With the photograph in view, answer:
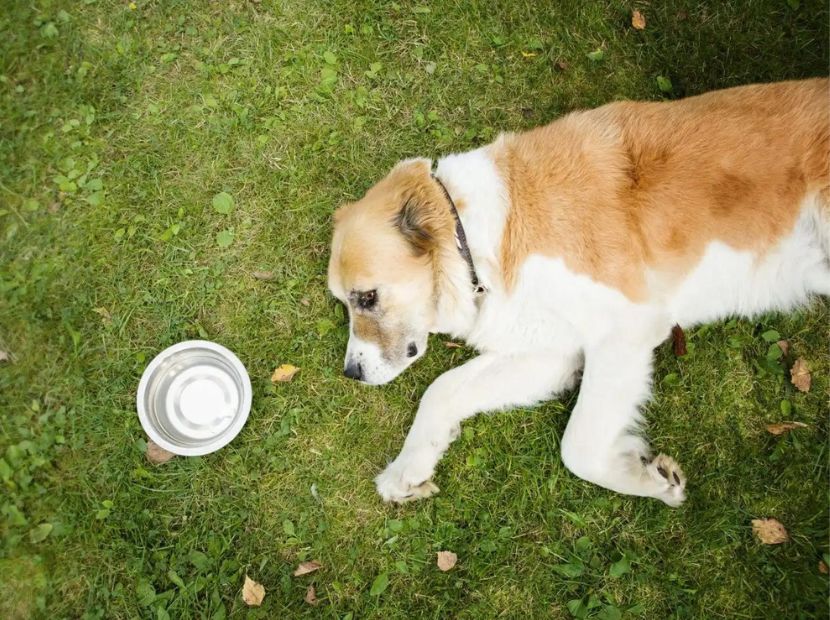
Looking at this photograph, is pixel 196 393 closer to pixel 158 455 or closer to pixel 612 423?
pixel 158 455

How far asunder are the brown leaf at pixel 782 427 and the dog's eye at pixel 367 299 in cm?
251

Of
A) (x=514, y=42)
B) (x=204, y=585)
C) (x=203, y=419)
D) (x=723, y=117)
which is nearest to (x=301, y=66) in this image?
(x=514, y=42)

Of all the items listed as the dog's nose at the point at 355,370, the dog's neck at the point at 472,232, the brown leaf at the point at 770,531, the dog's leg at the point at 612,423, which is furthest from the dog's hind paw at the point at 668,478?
the dog's nose at the point at 355,370

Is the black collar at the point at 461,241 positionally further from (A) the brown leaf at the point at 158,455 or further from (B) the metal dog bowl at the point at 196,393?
(A) the brown leaf at the point at 158,455

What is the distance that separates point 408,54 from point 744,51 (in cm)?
233

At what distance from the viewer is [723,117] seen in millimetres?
3180

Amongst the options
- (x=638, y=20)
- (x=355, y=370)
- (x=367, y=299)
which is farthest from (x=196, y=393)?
(x=638, y=20)

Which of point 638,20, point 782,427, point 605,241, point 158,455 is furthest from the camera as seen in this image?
point 638,20

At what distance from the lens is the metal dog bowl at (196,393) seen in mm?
3799

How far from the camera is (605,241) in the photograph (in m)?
3.08

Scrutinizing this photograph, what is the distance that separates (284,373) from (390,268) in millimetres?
1258

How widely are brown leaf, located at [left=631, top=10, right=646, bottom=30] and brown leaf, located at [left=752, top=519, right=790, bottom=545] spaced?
3307 mm

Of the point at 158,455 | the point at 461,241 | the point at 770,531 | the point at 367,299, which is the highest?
the point at 461,241

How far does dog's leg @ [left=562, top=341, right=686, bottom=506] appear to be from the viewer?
3178mm
